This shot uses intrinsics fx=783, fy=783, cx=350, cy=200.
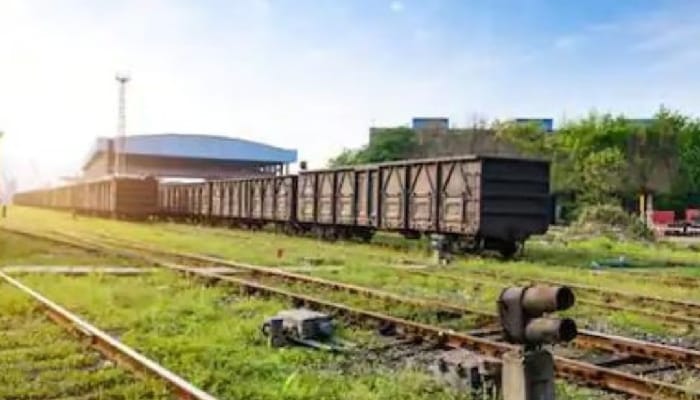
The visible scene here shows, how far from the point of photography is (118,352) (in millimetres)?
6699

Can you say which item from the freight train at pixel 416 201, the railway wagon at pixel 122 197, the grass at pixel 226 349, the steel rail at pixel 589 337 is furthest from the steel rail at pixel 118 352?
the railway wagon at pixel 122 197

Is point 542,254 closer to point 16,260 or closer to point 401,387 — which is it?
point 16,260

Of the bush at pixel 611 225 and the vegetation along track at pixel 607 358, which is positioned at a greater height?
the bush at pixel 611 225

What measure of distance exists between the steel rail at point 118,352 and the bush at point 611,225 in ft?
77.7

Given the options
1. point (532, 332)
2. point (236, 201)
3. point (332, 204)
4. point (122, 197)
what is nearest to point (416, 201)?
point (332, 204)

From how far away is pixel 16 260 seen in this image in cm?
1622

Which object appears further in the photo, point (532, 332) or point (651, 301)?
point (651, 301)

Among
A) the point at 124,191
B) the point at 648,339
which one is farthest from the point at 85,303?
the point at 124,191

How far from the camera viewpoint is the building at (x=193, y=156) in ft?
294

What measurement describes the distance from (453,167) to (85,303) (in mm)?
11885

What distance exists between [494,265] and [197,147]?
76227 mm

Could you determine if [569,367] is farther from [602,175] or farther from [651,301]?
[602,175]

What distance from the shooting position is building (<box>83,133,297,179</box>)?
3526 inches

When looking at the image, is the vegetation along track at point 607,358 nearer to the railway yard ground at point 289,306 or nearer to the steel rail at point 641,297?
the railway yard ground at point 289,306
